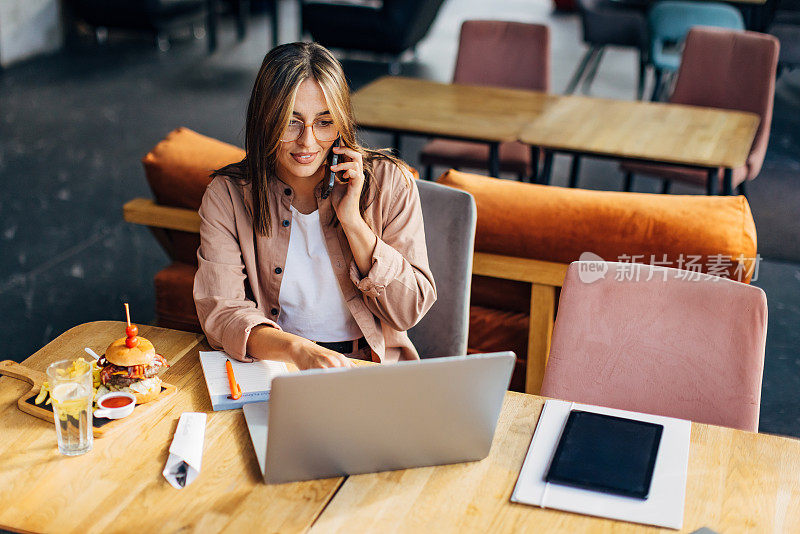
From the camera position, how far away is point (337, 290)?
6.26ft

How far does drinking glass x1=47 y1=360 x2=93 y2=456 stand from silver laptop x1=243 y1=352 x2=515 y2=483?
28 centimetres

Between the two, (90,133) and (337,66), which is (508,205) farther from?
(90,133)

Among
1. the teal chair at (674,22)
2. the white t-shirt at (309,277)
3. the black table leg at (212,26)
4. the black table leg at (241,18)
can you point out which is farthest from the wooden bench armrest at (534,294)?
the black table leg at (241,18)

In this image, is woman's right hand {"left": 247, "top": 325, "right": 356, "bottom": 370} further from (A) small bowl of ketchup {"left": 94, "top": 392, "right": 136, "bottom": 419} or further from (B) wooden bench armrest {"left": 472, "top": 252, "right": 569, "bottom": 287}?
(B) wooden bench armrest {"left": 472, "top": 252, "right": 569, "bottom": 287}

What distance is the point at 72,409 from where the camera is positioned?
139 centimetres

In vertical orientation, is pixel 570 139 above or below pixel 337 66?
Result: below

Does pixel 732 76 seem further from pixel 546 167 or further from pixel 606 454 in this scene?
pixel 606 454

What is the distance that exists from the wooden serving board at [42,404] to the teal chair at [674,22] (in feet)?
14.9

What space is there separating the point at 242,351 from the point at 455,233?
26.2 inches

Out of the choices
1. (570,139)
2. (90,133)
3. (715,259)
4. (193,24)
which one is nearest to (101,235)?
(90,133)

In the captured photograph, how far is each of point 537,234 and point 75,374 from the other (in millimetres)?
1373

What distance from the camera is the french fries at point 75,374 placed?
1427 mm

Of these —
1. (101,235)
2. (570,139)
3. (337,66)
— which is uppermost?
(337,66)

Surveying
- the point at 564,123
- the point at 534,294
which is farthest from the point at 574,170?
the point at 534,294
